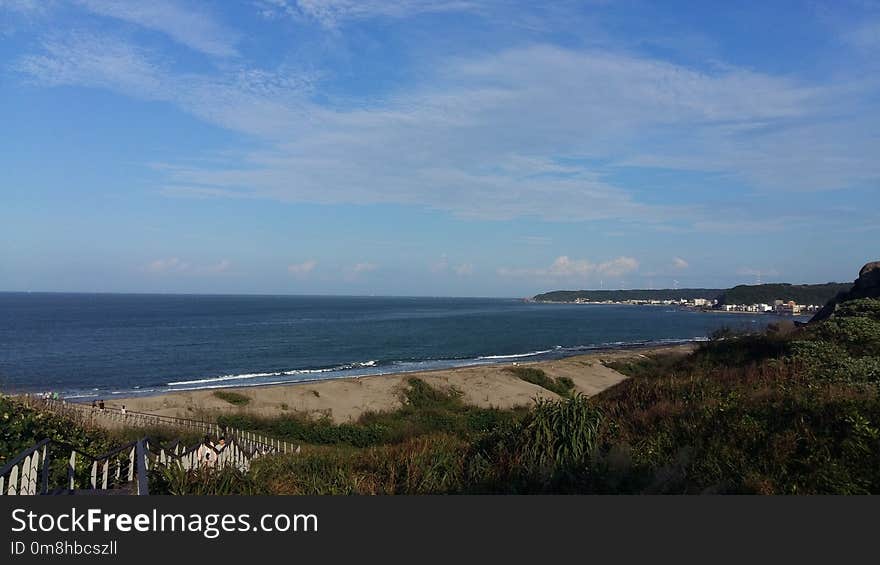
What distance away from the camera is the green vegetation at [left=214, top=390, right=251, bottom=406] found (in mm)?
37469

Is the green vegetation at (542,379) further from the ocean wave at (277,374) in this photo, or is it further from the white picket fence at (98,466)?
the white picket fence at (98,466)

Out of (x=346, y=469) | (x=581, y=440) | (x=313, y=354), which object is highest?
(x=581, y=440)

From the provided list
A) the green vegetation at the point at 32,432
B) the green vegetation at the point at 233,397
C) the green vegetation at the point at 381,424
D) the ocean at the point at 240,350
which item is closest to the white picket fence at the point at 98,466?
the green vegetation at the point at 32,432

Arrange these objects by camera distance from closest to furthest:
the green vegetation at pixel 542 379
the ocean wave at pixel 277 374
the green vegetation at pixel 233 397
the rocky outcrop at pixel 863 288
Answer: the rocky outcrop at pixel 863 288, the green vegetation at pixel 233 397, the green vegetation at pixel 542 379, the ocean wave at pixel 277 374

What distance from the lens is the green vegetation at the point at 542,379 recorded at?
Answer: 45.8m

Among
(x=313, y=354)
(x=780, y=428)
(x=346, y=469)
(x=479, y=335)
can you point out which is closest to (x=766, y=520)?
(x=780, y=428)

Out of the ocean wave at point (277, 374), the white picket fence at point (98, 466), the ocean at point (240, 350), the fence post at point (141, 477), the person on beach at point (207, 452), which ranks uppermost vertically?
the fence post at point (141, 477)

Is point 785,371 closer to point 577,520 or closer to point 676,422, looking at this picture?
point 676,422

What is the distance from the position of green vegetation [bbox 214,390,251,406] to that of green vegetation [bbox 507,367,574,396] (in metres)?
20.4

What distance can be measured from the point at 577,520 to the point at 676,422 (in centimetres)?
490

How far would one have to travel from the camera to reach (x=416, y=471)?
8469 mm

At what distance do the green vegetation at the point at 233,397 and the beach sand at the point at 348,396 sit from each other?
372 millimetres

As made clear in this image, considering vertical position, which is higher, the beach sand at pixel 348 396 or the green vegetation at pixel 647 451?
the green vegetation at pixel 647 451

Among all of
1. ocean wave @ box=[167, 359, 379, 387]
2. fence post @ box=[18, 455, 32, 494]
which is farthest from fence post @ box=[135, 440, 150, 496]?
ocean wave @ box=[167, 359, 379, 387]
